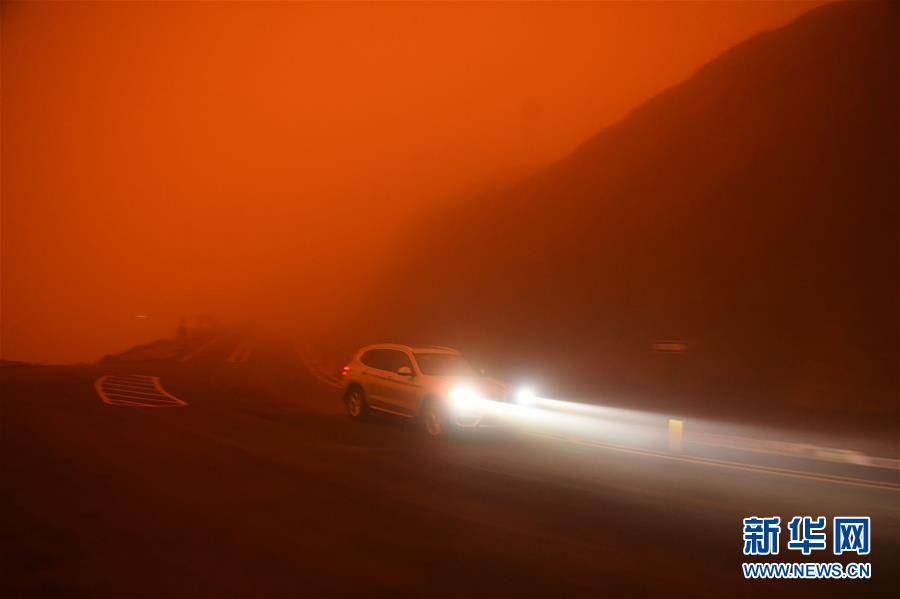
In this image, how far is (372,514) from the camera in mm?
7156

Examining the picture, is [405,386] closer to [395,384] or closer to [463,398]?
[395,384]

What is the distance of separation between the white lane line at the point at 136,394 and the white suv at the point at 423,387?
4685 millimetres

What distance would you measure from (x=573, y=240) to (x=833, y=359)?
24.4 metres

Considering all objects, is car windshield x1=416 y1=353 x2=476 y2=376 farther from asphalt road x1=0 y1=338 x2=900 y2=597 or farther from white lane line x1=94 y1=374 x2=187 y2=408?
white lane line x1=94 y1=374 x2=187 y2=408

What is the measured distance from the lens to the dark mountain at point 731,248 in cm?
2081

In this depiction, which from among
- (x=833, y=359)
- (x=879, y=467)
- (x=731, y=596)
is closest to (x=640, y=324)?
(x=833, y=359)

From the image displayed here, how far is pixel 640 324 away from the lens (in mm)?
29172

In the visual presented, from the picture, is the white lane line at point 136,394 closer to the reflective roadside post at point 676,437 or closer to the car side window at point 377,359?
the car side window at point 377,359

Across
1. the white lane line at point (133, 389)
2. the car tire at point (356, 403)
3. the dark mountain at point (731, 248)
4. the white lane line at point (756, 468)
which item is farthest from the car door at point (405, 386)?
the white lane line at point (133, 389)

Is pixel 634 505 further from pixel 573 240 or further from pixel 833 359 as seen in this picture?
pixel 573 240

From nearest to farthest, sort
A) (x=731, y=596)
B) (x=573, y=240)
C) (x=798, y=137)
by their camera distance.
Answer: (x=731, y=596)
(x=798, y=137)
(x=573, y=240)

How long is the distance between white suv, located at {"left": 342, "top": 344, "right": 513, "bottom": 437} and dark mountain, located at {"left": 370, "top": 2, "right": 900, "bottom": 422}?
7.45 metres

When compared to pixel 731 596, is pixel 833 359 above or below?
above

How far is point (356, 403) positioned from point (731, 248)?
19832mm
